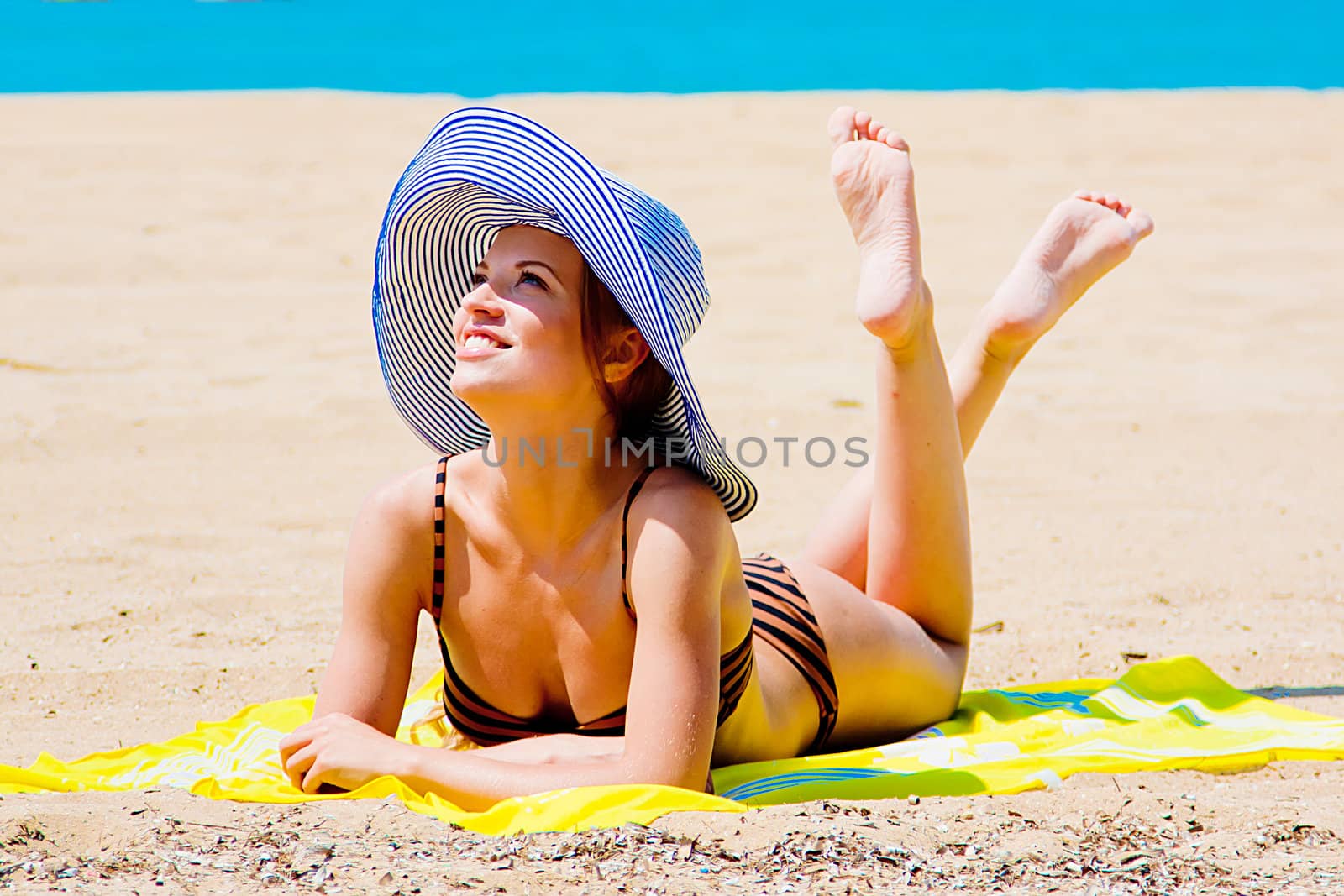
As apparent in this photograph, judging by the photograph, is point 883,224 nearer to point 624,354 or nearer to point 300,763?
point 624,354

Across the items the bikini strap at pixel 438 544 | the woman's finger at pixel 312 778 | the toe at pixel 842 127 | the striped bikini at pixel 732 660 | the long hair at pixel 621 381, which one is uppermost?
the toe at pixel 842 127

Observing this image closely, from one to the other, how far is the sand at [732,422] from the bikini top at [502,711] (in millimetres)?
466

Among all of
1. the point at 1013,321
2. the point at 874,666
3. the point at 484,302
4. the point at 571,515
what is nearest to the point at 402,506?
the point at 571,515

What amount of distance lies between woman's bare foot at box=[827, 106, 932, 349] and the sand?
1044 millimetres

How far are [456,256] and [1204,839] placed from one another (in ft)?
5.68

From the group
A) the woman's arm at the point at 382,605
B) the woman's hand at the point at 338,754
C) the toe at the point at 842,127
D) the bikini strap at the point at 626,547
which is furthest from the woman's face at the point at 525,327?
the toe at the point at 842,127

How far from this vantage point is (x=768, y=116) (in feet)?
52.1

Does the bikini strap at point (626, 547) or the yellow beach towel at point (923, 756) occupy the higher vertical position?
the bikini strap at point (626, 547)

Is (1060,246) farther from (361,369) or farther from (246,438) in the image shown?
(361,369)

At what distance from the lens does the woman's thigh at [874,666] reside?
3.22 meters

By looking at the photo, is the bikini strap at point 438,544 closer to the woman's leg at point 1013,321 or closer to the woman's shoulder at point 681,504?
the woman's shoulder at point 681,504

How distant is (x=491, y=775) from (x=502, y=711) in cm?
35

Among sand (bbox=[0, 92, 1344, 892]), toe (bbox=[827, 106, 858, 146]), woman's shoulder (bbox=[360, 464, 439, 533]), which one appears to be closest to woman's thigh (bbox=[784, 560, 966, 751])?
sand (bbox=[0, 92, 1344, 892])

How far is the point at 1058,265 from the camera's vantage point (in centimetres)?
395
